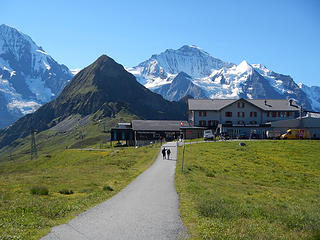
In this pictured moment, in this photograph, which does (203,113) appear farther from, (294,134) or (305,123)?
(305,123)

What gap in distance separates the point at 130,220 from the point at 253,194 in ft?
45.3

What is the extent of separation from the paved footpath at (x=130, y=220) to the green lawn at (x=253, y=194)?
84cm

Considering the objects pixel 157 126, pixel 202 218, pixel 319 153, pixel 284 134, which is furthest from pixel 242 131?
pixel 202 218

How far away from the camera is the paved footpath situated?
1309 cm

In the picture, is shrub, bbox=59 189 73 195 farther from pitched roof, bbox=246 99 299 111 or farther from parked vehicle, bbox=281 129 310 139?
pitched roof, bbox=246 99 299 111

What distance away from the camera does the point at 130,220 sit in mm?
15320

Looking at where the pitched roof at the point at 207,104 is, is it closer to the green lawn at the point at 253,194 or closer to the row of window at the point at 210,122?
the row of window at the point at 210,122

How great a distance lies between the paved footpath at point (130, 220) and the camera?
13086mm

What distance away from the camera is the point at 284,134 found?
84.9 m

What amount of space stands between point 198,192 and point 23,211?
39.3 feet

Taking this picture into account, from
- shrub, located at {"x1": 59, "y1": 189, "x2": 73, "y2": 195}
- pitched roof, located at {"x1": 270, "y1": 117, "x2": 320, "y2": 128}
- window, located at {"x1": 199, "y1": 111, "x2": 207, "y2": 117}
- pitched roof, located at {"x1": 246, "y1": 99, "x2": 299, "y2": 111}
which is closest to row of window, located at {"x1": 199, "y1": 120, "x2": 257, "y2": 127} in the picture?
window, located at {"x1": 199, "y1": 111, "x2": 207, "y2": 117}

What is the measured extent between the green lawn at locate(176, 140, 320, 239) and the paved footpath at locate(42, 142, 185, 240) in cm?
84

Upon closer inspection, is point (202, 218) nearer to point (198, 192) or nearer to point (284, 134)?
point (198, 192)

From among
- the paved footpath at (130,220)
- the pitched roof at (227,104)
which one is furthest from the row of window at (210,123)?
the paved footpath at (130,220)
